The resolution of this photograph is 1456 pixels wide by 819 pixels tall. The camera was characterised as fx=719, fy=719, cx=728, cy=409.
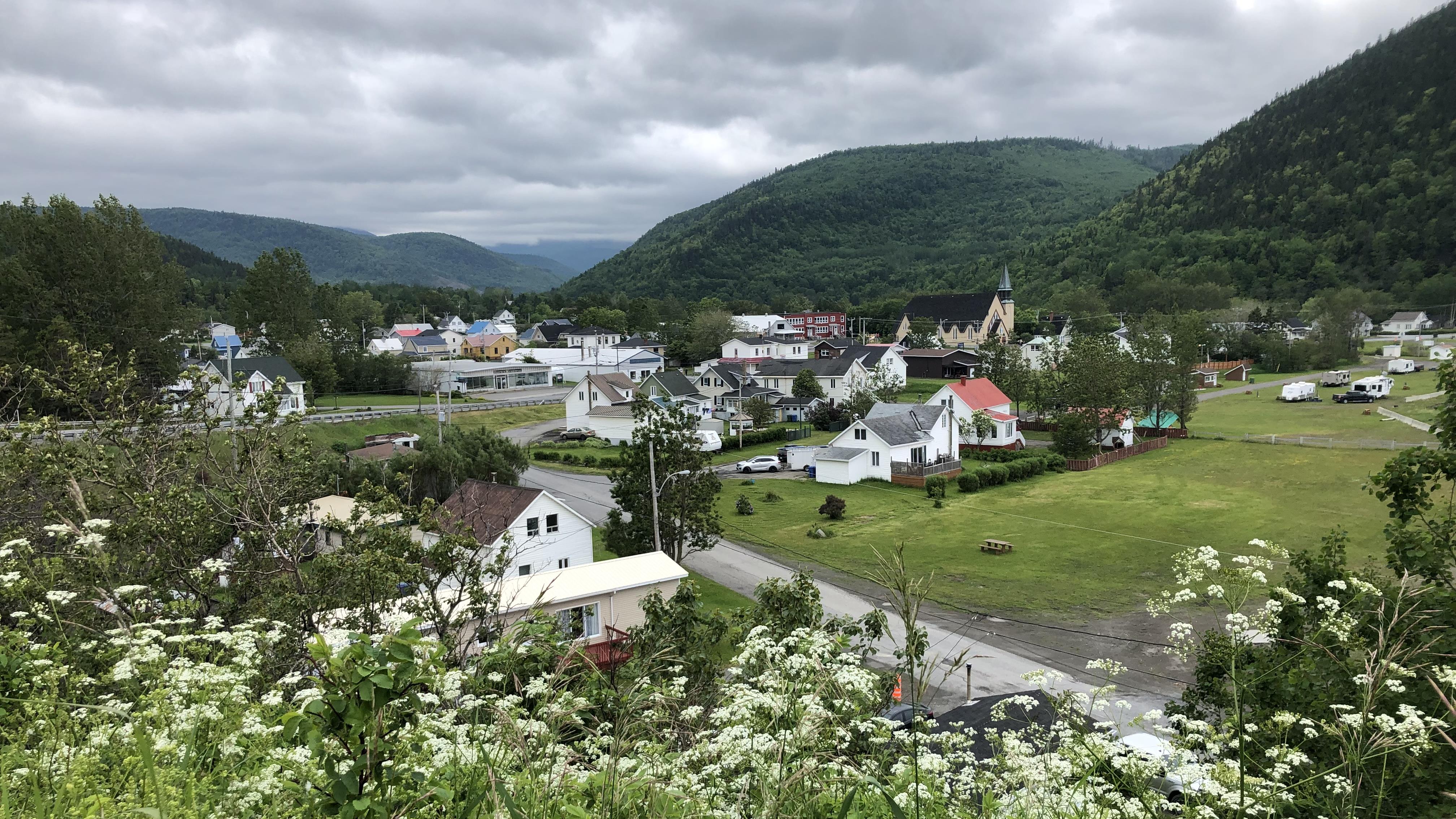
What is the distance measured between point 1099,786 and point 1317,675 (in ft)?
17.5

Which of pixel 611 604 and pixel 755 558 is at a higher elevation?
pixel 611 604

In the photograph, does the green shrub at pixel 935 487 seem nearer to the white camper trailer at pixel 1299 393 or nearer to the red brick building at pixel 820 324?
the white camper trailer at pixel 1299 393

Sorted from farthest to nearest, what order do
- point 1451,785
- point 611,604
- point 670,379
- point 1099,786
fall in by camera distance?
point 670,379
point 611,604
point 1451,785
point 1099,786

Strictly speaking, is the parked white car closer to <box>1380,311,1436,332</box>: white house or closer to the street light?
the street light

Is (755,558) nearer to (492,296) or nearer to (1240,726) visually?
(1240,726)

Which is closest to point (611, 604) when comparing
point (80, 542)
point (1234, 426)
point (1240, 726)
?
point (80, 542)

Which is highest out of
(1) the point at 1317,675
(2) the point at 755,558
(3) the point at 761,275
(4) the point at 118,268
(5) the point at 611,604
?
(3) the point at 761,275

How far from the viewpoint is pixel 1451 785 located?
15.6 ft

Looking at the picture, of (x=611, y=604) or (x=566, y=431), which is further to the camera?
(x=566, y=431)

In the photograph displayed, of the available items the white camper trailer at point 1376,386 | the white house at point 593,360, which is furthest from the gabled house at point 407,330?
the white camper trailer at point 1376,386

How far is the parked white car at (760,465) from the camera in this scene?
3912 centimetres

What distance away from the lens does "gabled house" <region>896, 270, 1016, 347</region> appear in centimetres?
9119

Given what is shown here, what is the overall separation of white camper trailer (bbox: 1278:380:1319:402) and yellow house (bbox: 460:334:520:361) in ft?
260

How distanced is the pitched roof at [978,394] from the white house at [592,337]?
52.5 metres
